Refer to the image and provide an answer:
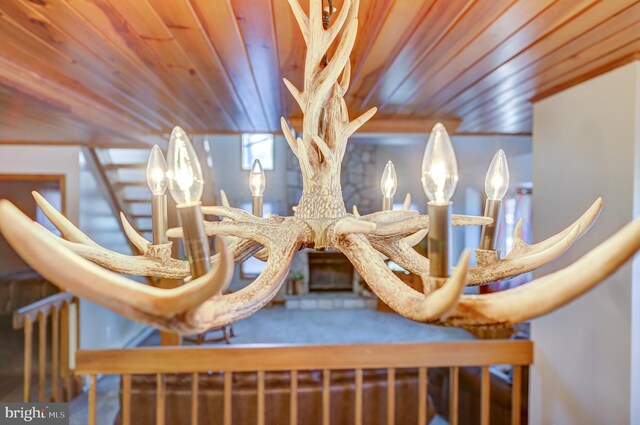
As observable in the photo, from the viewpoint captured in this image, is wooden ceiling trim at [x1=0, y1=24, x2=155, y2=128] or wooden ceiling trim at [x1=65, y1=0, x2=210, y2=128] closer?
wooden ceiling trim at [x1=65, y1=0, x2=210, y2=128]

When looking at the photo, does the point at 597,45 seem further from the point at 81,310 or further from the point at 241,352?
the point at 81,310

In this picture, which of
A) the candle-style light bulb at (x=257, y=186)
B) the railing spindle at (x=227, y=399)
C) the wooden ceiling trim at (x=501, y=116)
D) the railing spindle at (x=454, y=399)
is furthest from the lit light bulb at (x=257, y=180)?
the wooden ceiling trim at (x=501, y=116)

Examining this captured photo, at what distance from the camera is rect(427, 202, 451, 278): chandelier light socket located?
1.46 ft

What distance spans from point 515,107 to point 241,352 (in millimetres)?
2081

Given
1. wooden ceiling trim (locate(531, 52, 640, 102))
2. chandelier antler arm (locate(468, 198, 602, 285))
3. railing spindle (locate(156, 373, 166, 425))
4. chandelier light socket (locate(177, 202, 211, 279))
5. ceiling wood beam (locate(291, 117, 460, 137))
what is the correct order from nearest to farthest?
chandelier light socket (locate(177, 202, 211, 279))
chandelier antler arm (locate(468, 198, 602, 285))
wooden ceiling trim (locate(531, 52, 640, 102))
railing spindle (locate(156, 373, 166, 425))
ceiling wood beam (locate(291, 117, 460, 137))

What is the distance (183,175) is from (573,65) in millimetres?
1649


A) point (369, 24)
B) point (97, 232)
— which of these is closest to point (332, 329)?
point (97, 232)

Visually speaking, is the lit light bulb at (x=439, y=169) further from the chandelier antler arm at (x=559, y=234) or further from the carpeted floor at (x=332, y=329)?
the carpeted floor at (x=332, y=329)

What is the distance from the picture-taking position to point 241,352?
5.65 ft

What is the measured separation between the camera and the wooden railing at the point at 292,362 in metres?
1.69

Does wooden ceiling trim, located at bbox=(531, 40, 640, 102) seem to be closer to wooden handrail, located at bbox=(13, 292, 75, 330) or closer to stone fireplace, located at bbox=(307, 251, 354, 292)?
wooden handrail, located at bbox=(13, 292, 75, 330)

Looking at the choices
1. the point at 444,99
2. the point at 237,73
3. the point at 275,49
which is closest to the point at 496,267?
the point at 275,49

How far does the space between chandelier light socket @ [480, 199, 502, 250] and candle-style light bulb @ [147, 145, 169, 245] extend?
678 millimetres

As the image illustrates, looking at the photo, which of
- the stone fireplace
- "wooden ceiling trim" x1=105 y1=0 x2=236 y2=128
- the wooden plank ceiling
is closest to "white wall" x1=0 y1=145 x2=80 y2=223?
the wooden plank ceiling
